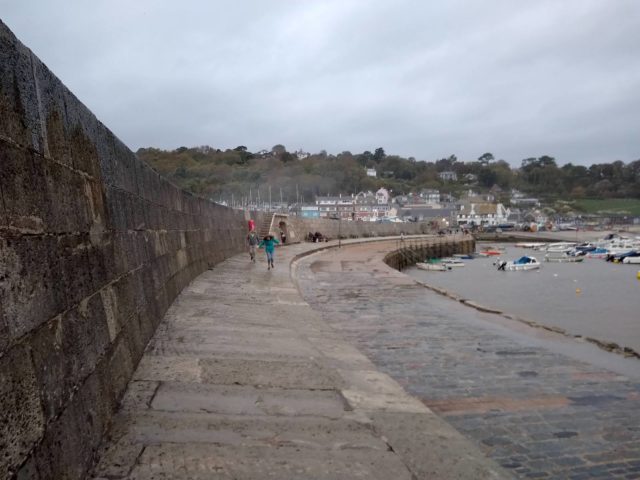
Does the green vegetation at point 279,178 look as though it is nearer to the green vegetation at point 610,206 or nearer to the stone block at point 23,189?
the green vegetation at point 610,206

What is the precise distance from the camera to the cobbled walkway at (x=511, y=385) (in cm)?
489

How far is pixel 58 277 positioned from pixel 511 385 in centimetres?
585

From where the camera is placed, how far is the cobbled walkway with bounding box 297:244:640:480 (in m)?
4.89

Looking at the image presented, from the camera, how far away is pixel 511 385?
23.0 ft

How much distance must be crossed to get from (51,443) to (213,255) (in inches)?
546

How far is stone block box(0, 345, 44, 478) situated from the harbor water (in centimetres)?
1140

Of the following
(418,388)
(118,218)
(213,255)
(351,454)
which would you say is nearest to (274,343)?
(418,388)

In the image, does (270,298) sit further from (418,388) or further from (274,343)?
(418,388)

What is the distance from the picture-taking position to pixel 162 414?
13.5 ft

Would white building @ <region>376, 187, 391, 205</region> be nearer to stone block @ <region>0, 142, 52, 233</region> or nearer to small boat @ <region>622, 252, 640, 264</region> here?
small boat @ <region>622, 252, 640, 264</region>

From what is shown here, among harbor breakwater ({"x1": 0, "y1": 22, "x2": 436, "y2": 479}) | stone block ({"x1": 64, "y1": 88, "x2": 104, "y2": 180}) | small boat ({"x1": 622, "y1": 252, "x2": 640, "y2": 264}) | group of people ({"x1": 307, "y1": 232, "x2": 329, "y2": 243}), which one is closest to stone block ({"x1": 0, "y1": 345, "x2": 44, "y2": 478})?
harbor breakwater ({"x1": 0, "y1": 22, "x2": 436, "y2": 479})

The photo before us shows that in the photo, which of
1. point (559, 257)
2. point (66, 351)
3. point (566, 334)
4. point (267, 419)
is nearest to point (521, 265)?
point (559, 257)

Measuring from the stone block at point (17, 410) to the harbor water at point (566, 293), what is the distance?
37.4ft

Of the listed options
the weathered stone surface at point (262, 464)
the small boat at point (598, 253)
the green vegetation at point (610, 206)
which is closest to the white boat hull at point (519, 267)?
the small boat at point (598, 253)
